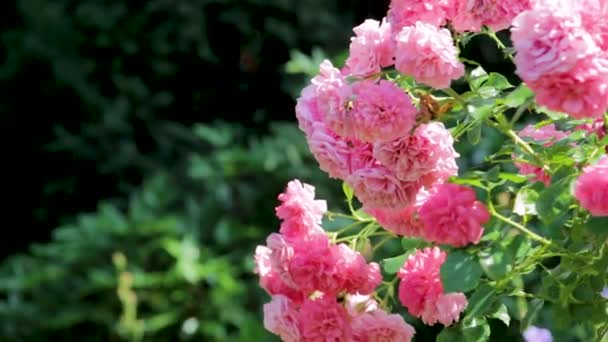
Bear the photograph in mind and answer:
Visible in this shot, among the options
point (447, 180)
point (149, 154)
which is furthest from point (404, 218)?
point (149, 154)

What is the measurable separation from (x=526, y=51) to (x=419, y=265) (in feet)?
1.10

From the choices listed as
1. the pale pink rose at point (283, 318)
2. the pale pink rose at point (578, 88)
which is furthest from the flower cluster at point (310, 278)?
the pale pink rose at point (578, 88)

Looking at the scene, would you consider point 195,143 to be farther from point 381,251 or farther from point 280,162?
point 381,251

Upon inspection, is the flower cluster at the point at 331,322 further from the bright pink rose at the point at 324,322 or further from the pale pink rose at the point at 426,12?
the pale pink rose at the point at 426,12

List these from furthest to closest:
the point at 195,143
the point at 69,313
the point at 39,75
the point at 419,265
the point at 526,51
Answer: the point at 39,75
the point at 195,143
the point at 69,313
the point at 419,265
the point at 526,51

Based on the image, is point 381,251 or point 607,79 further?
point 381,251

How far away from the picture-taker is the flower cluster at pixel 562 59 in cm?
110

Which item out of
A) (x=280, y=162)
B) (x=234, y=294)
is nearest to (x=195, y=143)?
(x=280, y=162)

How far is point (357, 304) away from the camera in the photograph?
1422 millimetres

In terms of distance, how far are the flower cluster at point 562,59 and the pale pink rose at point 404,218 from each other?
0.19 m

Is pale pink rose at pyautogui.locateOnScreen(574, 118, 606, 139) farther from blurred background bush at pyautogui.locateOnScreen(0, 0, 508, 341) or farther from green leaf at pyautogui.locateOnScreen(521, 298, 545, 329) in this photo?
blurred background bush at pyautogui.locateOnScreen(0, 0, 508, 341)

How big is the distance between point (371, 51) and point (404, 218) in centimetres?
17

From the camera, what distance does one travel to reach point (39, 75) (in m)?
4.26

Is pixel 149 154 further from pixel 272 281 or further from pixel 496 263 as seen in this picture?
pixel 496 263
